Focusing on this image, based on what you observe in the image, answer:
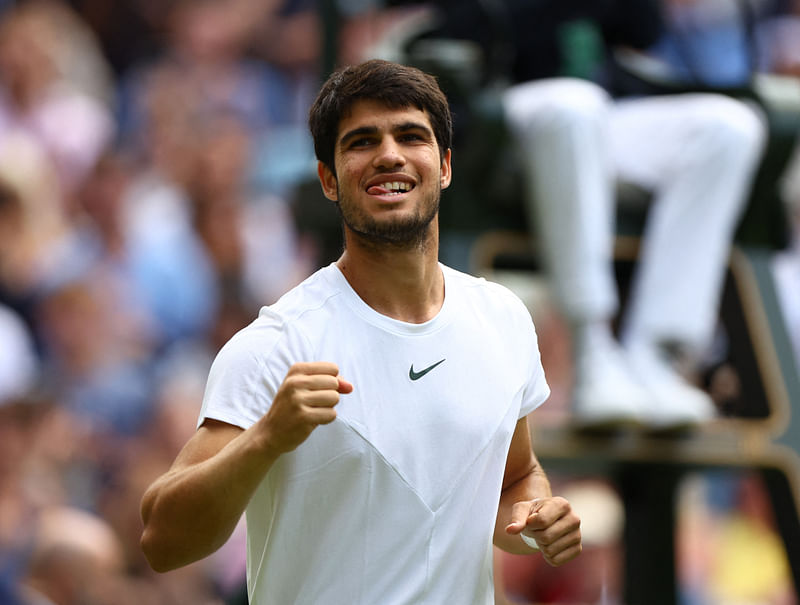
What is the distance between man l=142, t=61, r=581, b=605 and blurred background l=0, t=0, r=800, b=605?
1531mm

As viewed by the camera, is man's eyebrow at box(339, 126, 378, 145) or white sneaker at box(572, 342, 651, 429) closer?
man's eyebrow at box(339, 126, 378, 145)

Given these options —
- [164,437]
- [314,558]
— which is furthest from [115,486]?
[314,558]

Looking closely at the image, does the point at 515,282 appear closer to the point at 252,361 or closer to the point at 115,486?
the point at 115,486

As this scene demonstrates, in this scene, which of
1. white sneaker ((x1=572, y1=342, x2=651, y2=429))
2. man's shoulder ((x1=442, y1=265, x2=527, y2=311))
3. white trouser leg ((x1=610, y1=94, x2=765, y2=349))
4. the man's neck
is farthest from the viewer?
white trouser leg ((x1=610, y1=94, x2=765, y2=349))

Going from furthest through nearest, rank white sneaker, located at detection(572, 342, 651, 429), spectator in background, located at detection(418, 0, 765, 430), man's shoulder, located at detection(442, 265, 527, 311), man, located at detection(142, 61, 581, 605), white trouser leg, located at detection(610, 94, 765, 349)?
1. white trouser leg, located at detection(610, 94, 765, 349)
2. spectator in background, located at detection(418, 0, 765, 430)
3. white sneaker, located at detection(572, 342, 651, 429)
4. man's shoulder, located at detection(442, 265, 527, 311)
5. man, located at detection(142, 61, 581, 605)

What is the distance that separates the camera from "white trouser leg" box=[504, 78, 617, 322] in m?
3.47

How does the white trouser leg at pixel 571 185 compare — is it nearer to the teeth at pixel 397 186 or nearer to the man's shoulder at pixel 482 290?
the man's shoulder at pixel 482 290

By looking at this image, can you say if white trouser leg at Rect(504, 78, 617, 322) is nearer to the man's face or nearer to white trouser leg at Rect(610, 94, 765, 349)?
white trouser leg at Rect(610, 94, 765, 349)

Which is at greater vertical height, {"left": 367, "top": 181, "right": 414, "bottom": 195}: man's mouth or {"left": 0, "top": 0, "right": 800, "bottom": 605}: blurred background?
{"left": 367, "top": 181, "right": 414, "bottom": 195}: man's mouth

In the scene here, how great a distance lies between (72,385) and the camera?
545cm

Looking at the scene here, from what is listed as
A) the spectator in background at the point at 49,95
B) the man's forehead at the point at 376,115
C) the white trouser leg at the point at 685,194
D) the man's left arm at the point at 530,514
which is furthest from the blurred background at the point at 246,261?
the man's forehead at the point at 376,115

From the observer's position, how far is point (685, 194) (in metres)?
3.64

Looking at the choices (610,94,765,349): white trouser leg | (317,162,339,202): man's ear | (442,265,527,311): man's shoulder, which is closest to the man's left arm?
(442,265,527,311): man's shoulder

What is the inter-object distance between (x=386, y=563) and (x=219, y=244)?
14.8ft
